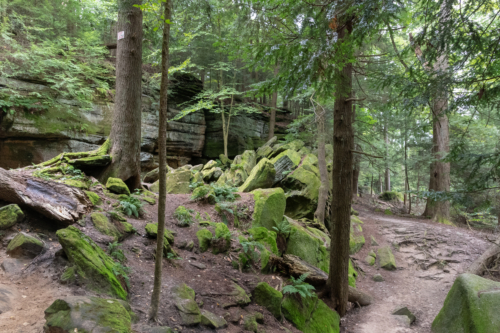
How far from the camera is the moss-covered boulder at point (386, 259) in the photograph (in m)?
8.66

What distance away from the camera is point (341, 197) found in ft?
18.6

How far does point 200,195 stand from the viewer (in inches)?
297

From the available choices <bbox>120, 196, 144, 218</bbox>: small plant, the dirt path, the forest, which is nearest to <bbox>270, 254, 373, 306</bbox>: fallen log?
the forest

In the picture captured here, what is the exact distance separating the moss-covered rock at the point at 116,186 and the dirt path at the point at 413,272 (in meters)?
6.09

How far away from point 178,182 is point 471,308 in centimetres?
857

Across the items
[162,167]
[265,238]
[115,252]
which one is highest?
[162,167]

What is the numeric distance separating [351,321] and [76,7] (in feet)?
67.7

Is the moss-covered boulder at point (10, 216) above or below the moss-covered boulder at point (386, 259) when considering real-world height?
above

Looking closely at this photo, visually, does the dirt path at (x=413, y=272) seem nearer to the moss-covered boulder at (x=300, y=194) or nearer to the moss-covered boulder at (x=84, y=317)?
the moss-covered boulder at (x=300, y=194)

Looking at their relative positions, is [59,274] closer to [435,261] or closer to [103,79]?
[435,261]

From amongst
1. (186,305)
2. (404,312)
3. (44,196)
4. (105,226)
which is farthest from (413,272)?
(44,196)

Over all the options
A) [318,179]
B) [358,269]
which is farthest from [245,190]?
[358,269]

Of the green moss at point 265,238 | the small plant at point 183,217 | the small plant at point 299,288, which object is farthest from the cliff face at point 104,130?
the small plant at point 299,288

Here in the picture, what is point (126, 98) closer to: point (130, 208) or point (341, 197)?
point (130, 208)
